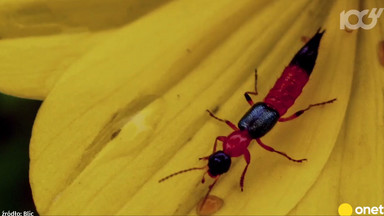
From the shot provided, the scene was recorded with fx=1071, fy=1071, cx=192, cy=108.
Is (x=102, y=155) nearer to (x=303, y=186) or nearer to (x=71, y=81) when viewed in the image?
(x=71, y=81)

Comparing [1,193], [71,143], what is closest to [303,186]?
[71,143]

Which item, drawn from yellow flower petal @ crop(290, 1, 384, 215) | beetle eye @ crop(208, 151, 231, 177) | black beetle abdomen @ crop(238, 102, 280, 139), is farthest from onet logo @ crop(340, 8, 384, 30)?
beetle eye @ crop(208, 151, 231, 177)

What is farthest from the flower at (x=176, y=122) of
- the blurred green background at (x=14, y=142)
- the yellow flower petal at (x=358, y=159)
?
the blurred green background at (x=14, y=142)

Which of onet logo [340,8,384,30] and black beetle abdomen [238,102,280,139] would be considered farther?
onet logo [340,8,384,30]

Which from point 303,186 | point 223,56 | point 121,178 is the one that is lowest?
point 303,186

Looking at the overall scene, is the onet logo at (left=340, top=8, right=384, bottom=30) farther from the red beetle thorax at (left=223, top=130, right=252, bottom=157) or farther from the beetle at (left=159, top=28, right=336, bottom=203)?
the red beetle thorax at (left=223, top=130, right=252, bottom=157)
